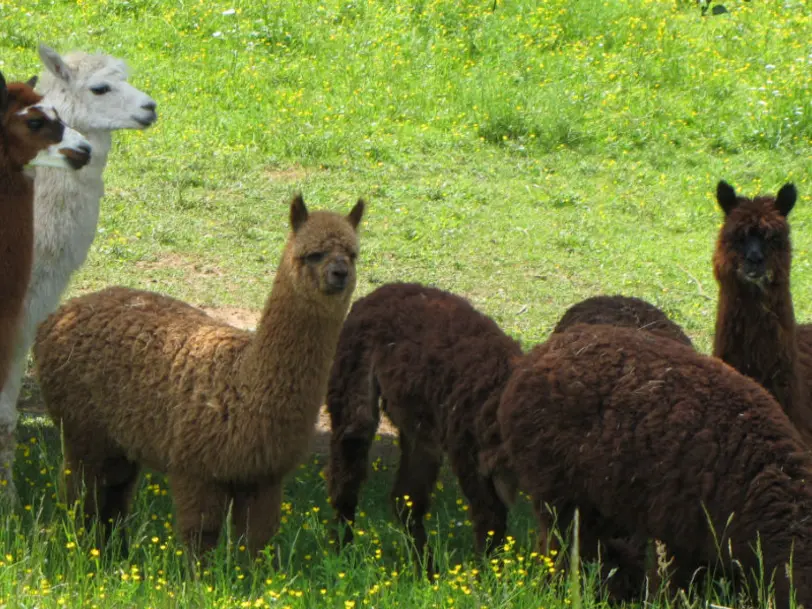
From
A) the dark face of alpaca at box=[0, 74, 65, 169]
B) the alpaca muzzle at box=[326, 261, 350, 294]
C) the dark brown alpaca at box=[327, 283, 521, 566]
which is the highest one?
the dark face of alpaca at box=[0, 74, 65, 169]

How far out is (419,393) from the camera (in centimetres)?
578

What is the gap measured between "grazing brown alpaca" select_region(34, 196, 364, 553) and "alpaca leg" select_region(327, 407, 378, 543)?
0.79m

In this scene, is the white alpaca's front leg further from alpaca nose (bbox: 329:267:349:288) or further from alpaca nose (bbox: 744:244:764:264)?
alpaca nose (bbox: 744:244:764:264)

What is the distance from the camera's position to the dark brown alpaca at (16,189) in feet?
16.0

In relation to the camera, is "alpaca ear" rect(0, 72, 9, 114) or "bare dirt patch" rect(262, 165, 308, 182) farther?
"bare dirt patch" rect(262, 165, 308, 182)

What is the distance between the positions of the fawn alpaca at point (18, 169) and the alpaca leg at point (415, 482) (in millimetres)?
1938

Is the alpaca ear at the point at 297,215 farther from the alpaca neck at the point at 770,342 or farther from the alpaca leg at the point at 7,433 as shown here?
the alpaca neck at the point at 770,342

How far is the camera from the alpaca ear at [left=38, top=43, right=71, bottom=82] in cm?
638

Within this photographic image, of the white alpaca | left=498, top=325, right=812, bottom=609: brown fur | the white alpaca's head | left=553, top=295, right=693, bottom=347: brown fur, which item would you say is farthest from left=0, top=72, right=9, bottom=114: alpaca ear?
left=553, top=295, right=693, bottom=347: brown fur

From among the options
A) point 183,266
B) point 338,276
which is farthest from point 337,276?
point 183,266

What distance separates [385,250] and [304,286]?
5.08 m

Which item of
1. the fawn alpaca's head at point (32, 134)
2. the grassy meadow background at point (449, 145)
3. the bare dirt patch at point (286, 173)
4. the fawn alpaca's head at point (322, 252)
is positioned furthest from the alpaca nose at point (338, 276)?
the bare dirt patch at point (286, 173)

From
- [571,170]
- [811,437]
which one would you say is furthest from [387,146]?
[811,437]

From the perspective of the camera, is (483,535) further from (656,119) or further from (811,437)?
(656,119)
